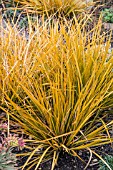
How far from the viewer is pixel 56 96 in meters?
2.29

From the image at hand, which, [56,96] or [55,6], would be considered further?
[55,6]

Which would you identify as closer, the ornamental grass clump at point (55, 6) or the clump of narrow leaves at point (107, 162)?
the clump of narrow leaves at point (107, 162)

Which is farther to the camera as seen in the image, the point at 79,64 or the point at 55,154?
the point at 79,64

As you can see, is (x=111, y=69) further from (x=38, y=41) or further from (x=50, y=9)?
(x=50, y=9)

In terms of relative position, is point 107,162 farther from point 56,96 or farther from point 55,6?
point 55,6

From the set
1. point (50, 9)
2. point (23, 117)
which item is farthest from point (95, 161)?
point (50, 9)

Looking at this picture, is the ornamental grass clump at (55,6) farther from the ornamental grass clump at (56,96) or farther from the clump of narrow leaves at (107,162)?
the clump of narrow leaves at (107,162)

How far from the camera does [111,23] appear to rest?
462 cm

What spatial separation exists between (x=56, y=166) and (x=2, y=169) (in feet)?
2.17

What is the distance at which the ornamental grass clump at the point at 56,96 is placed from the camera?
7.61ft

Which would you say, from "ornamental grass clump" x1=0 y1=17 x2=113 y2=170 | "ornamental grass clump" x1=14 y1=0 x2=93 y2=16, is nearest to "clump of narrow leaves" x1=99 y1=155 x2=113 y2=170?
"ornamental grass clump" x1=0 y1=17 x2=113 y2=170

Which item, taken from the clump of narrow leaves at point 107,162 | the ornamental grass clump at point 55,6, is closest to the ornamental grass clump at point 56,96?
the clump of narrow leaves at point 107,162

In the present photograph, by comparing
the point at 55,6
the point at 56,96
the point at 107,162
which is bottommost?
the point at 107,162

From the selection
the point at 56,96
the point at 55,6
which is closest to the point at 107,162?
the point at 56,96
